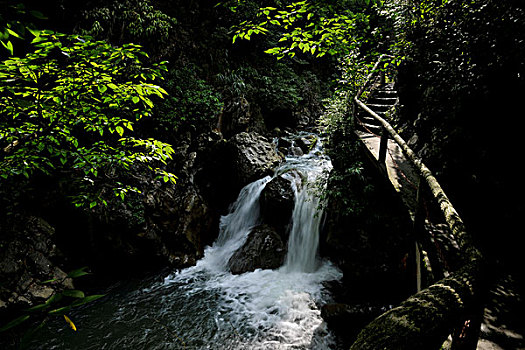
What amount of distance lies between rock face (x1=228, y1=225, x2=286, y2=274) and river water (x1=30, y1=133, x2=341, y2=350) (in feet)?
0.65

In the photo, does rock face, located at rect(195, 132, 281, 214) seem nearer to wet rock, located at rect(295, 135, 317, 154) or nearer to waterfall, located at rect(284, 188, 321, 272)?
waterfall, located at rect(284, 188, 321, 272)

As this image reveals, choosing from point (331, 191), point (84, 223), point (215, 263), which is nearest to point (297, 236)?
point (331, 191)

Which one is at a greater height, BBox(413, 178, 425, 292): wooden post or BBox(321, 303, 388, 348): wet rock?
BBox(413, 178, 425, 292): wooden post

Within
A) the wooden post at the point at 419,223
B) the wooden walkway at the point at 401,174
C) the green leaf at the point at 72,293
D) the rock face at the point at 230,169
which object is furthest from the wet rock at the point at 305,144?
the green leaf at the point at 72,293

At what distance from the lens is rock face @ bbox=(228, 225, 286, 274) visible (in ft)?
22.5

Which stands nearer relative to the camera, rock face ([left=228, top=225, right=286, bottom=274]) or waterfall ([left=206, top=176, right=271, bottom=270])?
rock face ([left=228, top=225, right=286, bottom=274])

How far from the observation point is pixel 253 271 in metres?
6.77

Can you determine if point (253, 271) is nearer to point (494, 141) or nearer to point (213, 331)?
point (213, 331)

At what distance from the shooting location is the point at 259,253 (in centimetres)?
705

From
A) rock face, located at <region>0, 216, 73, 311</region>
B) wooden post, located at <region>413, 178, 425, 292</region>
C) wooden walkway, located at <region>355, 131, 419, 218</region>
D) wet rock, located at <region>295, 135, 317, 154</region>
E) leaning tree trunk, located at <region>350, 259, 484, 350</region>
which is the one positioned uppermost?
wet rock, located at <region>295, 135, 317, 154</region>

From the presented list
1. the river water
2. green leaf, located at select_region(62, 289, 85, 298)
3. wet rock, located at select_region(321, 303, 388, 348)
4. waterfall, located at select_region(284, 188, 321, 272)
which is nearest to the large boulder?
the river water

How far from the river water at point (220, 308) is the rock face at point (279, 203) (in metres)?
0.30

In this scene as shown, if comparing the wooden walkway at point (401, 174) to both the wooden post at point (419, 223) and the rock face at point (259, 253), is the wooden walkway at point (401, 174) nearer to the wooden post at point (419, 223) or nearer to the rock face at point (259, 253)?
the wooden post at point (419, 223)

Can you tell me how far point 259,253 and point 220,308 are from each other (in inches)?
76.8
